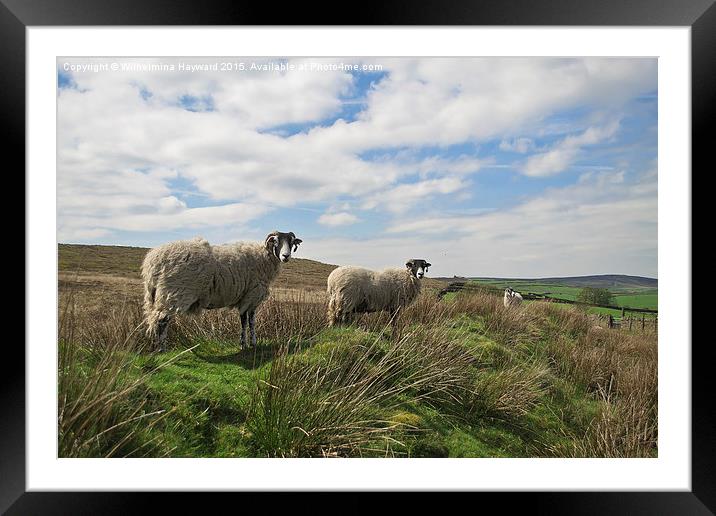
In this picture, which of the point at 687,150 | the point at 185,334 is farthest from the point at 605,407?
the point at 185,334

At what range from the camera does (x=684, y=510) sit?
3049mm

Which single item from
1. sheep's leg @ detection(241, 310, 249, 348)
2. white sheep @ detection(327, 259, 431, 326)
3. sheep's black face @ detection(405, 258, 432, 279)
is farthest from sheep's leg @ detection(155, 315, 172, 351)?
sheep's black face @ detection(405, 258, 432, 279)

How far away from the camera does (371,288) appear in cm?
618

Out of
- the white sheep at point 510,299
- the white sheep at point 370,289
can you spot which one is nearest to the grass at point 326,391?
the white sheep at point 370,289

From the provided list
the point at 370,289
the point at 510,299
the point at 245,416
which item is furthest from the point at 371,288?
the point at 245,416

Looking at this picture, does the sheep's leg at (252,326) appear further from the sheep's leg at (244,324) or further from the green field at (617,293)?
the green field at (617,293)

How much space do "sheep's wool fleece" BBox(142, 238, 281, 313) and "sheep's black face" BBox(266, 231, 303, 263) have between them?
28 cm

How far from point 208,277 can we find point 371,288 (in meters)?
2.62

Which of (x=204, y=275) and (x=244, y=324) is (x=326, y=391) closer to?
(x=244, y=324)

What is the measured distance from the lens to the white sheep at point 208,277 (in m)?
4.25

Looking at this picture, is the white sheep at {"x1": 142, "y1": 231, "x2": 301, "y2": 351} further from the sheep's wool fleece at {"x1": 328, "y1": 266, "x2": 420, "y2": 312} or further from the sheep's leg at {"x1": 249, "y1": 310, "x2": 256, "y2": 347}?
the sheep's wool fleece at {"x1": 328, "y1": 266, "x2": 420, "y2": 312}

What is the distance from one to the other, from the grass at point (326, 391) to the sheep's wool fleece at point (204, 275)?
0.31 meters

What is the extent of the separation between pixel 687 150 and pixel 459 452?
10.6 feet

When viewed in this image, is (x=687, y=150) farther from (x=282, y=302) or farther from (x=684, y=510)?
(x=282, y=302)
